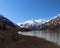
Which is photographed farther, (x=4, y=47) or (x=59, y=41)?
(x=59, y=41)

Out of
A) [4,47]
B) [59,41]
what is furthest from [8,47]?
[59,41]

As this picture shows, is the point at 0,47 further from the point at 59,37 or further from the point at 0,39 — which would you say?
the point at 59,37

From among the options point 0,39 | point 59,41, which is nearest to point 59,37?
point 59,41

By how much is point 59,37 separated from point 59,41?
157 centimetres

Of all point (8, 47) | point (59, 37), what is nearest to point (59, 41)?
point (59, 37)

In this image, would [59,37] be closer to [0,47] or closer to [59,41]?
[59,41]

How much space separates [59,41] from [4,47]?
16638 mm

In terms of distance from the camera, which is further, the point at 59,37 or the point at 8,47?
the point at 59,37

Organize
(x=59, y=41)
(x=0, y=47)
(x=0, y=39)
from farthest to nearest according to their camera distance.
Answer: (x=59, y=41), (x=0, y=39), (x=0, y=47)

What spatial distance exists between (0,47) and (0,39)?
5.51 m

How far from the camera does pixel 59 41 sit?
34562mm

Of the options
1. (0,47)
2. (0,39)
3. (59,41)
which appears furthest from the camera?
(59,41)

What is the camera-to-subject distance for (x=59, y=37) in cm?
3597

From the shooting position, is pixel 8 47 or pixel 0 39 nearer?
pixel 8 47
